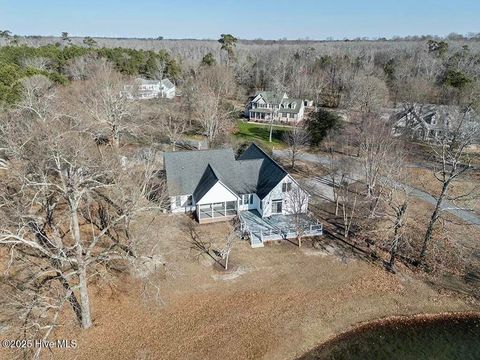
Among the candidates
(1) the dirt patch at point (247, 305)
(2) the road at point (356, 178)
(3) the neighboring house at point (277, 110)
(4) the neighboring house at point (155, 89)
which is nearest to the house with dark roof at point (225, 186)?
(1) the dirt patch at point (247, 305)

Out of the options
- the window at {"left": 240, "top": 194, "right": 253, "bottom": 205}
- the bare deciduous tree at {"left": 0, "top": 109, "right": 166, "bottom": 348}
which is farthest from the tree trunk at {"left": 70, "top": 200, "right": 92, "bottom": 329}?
the window at {"left": 240, "top": 194, "right": 253, "bottom": 205}

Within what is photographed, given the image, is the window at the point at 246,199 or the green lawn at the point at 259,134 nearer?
the window at the point at 246,199

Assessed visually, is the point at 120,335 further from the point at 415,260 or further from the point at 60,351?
the point at 415,260

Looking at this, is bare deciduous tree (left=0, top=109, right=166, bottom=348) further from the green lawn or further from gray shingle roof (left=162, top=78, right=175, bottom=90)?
gray shingle roof (left=162, top=78, right=175, bottom=90)

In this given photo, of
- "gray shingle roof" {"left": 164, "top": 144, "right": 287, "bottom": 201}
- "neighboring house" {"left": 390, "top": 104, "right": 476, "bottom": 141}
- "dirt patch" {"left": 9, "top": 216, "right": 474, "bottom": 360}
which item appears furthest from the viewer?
"neighboring house" {"left": 390, "top": 104, "right": 476, "bottom": 141}

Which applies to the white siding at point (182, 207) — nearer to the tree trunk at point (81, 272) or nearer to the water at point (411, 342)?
the tree trunk at point (81, 272)

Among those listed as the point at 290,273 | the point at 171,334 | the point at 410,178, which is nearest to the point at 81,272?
the point at 171,334
